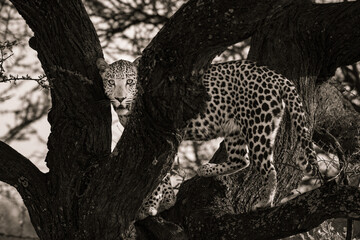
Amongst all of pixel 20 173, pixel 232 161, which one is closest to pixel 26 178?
pixel 20 173

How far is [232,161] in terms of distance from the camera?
685 centimetres

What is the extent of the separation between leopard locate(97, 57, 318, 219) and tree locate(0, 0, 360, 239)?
21 centimetres

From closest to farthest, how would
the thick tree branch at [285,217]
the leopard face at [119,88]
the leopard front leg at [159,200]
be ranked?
1. the thick tree branch at [285,217]
2. the leopard face at [119,88]
3. the leopard front leg at [159,200]

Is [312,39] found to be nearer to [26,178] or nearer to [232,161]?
[232,161]

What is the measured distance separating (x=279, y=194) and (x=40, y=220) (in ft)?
6.56

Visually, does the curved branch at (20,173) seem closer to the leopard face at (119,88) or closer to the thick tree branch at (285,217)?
the leopard face at (119,88)

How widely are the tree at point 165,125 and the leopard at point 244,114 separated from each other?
8.4 inches

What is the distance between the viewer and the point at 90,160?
6.48 metres

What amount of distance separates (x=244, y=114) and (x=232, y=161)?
0.48 metres

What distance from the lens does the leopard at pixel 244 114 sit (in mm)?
6473

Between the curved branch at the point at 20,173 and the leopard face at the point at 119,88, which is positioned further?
the curved branch at the point at 20,173

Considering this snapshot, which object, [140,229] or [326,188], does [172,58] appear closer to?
[326,188]

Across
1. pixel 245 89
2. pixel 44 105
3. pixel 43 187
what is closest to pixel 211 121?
pixel 245 89

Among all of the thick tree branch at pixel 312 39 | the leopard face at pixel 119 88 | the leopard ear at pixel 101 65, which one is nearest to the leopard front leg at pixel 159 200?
the leopard face at pixel 119 88
